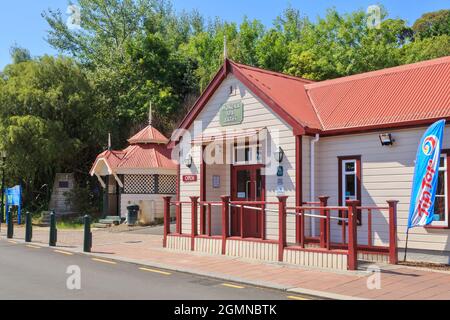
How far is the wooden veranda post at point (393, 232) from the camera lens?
11.2 meters

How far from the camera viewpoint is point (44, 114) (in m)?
28.7

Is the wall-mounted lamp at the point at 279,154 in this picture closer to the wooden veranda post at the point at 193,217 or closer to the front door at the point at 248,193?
the front door at the point at 248,193

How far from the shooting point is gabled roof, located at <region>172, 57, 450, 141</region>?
12359 mm

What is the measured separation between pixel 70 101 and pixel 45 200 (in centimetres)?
632

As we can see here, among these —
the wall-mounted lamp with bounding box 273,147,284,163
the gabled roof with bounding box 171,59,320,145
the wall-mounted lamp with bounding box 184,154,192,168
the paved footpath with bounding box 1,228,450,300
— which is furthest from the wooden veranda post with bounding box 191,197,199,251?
A: the gabled roof with bounding box 171,59,320,145

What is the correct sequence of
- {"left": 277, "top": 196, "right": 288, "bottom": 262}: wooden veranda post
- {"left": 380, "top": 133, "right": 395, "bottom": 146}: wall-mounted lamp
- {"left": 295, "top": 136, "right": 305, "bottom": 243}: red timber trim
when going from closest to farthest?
{"left": 277, "top": 196, "right": 288, "bottom": 262}: wooden veranda post → {"left": 380, "top": 133, "right": 395, "bottom": 146}: wall-mounted lamp → {"left": 295, "top": 136, "right": 305, "bottom": 243}: red timber trim

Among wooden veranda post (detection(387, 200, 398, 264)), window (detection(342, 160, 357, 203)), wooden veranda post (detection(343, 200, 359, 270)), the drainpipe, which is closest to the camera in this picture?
wooden veranda post (detection(343, 200, 359, 270))

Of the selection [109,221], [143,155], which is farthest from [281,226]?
[143,155]

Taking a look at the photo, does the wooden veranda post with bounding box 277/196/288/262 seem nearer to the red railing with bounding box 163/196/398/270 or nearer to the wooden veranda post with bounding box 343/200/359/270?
the red railing with bounding box 163/196/398/270

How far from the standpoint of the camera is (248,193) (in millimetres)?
15773

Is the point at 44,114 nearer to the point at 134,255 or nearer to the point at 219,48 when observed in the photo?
the point at 219,48

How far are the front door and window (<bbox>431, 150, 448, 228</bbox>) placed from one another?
470cm

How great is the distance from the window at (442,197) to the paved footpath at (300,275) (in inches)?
58.0

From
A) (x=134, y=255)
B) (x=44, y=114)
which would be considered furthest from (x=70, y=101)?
(x=134, y=255)
